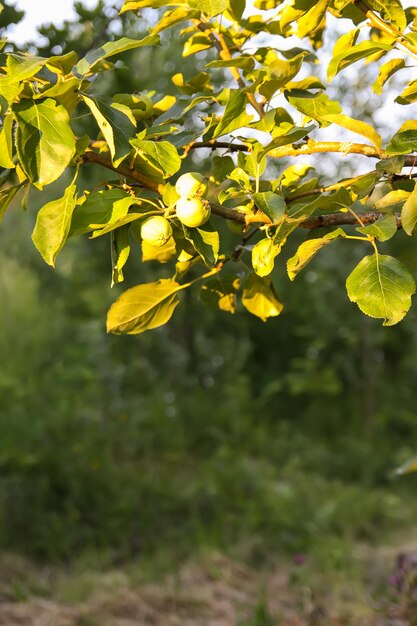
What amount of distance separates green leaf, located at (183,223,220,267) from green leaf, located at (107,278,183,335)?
0.16 metres

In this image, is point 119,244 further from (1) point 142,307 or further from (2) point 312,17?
(2) point 312,17

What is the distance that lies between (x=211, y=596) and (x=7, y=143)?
7.80 ft

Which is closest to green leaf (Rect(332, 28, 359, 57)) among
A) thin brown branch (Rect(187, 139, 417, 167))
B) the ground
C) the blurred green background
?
thin brown branch (Rect(187, 139, 417, 167))

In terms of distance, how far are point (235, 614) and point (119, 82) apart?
1.84 meters

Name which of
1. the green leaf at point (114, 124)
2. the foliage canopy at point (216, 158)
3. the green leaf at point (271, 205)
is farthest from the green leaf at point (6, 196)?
the green leaf at point (271, 205)

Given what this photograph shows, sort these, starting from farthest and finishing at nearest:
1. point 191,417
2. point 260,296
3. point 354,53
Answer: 1. point 191,417
2. point 260,296
3. point 354,53

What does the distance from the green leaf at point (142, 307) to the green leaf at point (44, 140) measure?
0.25m

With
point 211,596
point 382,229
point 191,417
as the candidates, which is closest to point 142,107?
point 382,229

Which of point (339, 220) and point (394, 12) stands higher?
point (394, 12)

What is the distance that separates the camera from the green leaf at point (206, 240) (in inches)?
28.5

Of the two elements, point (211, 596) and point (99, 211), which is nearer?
point (99, 211)

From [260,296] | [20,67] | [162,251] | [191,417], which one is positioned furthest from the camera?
[191,417]

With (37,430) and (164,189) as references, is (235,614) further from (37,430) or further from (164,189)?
(164,189)

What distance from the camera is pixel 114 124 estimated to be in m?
0.70
